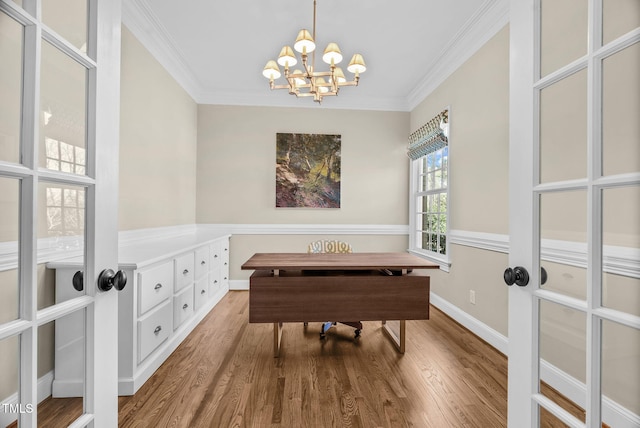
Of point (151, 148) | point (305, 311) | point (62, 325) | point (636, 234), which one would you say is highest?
point (151, 148)

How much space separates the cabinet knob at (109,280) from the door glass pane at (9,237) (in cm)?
22

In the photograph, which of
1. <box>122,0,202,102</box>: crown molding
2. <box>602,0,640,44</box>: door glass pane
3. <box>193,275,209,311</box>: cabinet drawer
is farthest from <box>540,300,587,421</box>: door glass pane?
<box>122,0,202,102</box>: crown molding

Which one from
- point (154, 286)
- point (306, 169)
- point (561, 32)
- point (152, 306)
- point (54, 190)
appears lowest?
point (152, 306)

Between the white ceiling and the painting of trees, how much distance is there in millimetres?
863

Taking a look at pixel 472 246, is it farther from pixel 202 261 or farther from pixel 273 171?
pixel 273 171

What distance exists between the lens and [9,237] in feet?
2.07

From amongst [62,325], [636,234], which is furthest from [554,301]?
[62,325]

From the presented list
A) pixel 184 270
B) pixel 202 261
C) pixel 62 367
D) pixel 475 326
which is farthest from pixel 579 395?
pixel 202 261

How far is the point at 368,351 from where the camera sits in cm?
242

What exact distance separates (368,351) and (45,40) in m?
2.48

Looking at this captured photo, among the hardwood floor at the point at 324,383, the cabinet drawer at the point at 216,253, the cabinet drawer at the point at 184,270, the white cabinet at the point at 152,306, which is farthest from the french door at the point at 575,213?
the cabinet drawer at the point at 216,253

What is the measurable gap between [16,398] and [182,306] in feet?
6.68

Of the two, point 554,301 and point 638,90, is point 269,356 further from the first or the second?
point 638,90

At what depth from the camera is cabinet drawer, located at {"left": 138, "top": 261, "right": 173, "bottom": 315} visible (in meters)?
1.91
